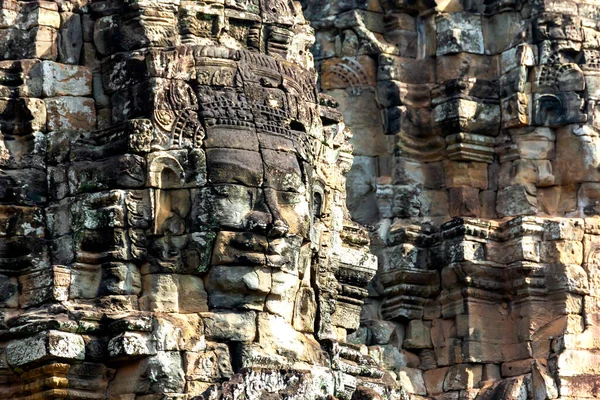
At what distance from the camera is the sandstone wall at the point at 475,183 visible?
3766cm

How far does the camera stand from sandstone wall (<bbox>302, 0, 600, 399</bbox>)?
37.7 meters

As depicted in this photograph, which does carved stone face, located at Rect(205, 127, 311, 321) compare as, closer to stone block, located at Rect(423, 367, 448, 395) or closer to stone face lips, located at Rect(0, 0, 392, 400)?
stone face lips, located at Rect(0, 0, 392, 400)

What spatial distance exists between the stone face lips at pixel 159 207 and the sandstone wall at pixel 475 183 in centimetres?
453

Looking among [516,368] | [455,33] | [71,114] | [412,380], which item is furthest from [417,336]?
[71,114]

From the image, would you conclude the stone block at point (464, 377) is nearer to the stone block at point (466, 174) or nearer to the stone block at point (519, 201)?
the stone block at point (519, 201)

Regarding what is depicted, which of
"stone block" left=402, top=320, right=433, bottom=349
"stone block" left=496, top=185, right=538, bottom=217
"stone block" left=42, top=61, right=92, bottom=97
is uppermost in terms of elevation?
"stone block" left=496, top=185, right=538, bottom=217

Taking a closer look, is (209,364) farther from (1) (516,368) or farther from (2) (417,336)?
(1) (516,368)

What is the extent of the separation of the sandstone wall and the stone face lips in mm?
4528

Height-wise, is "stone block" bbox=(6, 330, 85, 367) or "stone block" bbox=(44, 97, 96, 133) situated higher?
"stone block" bbox=(44, 97, 96, 133)

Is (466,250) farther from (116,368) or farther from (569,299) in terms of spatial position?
(116,368)

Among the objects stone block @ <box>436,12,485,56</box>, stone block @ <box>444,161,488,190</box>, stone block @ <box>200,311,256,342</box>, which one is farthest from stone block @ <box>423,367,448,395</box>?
stone block @ <box>200,311,256,342</box>

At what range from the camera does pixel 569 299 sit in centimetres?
3753

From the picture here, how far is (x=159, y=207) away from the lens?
3228cm

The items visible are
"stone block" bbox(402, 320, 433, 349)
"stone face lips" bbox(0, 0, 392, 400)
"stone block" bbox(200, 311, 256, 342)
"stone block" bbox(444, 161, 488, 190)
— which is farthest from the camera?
"stone block" bbox(444, 161, 488, 190)
